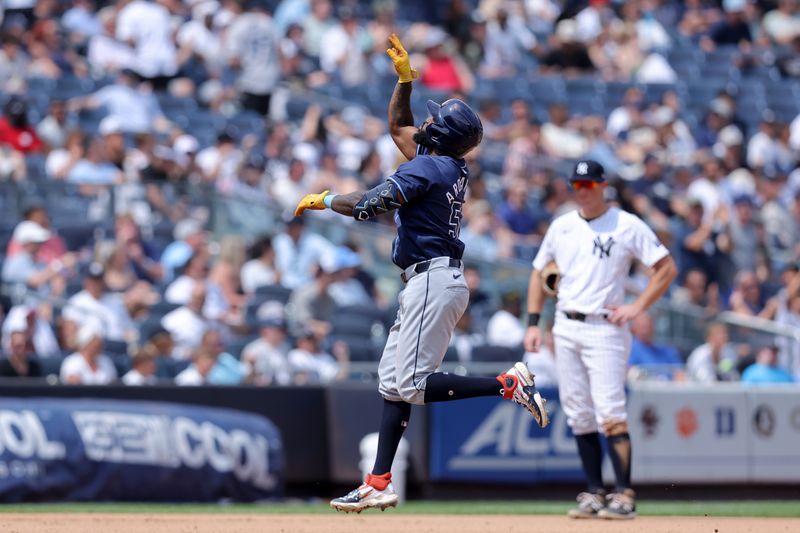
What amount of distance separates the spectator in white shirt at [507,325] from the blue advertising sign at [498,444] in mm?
1011

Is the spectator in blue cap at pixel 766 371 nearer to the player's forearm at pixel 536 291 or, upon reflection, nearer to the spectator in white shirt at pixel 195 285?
the player's forearm at pixel 536 291

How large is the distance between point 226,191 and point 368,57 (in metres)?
4.55

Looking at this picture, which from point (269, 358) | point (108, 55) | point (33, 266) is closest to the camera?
point (269, 358)

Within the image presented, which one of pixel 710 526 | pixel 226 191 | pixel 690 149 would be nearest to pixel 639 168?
pixel 690 149

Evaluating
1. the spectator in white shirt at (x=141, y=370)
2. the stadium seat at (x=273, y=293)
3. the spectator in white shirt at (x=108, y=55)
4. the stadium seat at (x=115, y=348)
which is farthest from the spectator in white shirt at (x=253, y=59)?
the spectator in white shirt at (x=141, y=370)

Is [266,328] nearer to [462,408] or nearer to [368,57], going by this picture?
[462,408]

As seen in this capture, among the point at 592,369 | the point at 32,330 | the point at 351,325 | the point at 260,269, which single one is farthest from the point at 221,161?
the point at 592,369

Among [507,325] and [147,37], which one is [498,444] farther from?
[147,37]

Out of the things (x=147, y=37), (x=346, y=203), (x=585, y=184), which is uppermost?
(x=147, y=37)

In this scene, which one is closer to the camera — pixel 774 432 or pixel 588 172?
pixel 588 172

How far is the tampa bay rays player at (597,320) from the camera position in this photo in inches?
329

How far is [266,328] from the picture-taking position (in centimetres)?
1177

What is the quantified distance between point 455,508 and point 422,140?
12.6ft

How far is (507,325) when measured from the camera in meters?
12.8
